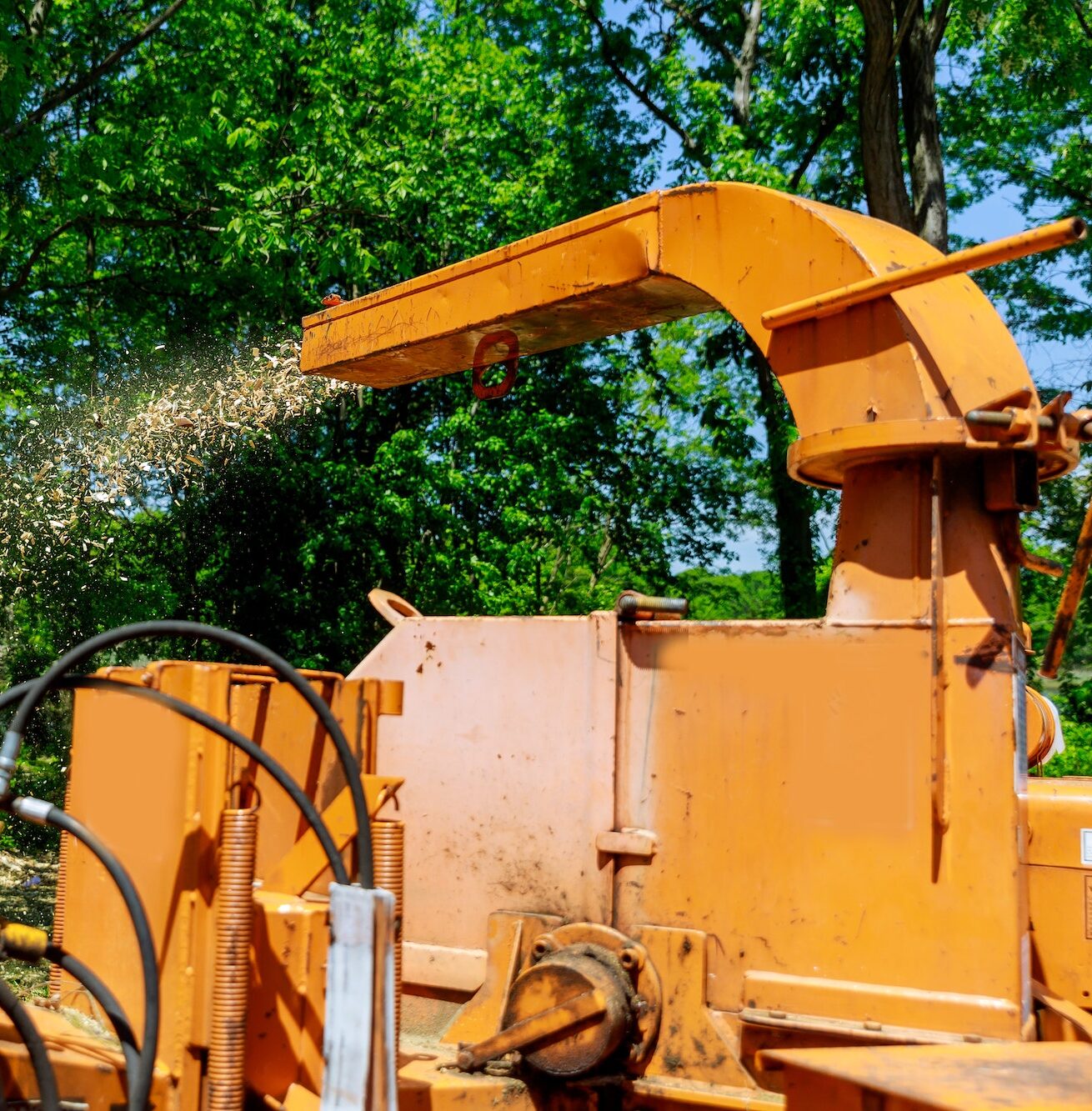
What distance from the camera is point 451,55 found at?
1477 centimetres

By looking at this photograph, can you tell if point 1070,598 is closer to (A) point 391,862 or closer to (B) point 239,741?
(A) point 391,862

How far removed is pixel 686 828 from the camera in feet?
→ 11.1

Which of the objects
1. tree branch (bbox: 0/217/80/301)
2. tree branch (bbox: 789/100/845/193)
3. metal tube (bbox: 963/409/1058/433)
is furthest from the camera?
tree branch (bbox: 789/100/845/193)

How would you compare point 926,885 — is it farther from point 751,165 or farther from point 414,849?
point 751,165

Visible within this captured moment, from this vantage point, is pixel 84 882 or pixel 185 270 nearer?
A: pixel 84 882

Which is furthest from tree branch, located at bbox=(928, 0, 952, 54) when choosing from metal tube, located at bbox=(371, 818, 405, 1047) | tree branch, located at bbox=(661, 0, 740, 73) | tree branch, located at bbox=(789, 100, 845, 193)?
metal tube, located at bbox=(371, 818, 405, 1047)

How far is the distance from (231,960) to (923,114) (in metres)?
12.7

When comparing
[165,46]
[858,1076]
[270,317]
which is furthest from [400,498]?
[858,1076]

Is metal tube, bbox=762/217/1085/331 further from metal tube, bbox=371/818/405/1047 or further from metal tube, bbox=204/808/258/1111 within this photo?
metal tube, bbox=204/808/258/1111

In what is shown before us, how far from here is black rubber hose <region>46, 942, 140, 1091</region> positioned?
2.61 meters

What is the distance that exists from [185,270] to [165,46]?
2.11m

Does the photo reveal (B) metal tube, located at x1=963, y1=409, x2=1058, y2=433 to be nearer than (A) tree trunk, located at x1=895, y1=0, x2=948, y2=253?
Yes

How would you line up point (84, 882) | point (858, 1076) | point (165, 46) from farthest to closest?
point (165, 46)
point (84, 882)
point (858, 1076)

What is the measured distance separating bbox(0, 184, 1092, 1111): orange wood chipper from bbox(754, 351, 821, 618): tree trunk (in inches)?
485
